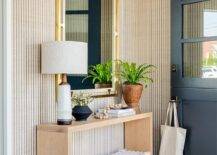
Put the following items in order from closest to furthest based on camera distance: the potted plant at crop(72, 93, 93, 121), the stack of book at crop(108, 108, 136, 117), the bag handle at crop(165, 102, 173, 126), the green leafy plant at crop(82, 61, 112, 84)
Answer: the potted plant at crop(72, 93, 93, 121), the stack of book at crop(108, 108, 136, 117), the green leafy plant at crop(82, 61, 112, 84), the bag handle at crop(165, 102, 173, 126)

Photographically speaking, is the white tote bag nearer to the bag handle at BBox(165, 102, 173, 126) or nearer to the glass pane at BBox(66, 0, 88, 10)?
the bag handle at BBox(165, 102, 173, 126)

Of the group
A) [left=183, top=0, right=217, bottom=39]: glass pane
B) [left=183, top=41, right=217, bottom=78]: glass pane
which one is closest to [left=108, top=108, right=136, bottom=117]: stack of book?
[left=183, top=41, right=217, bottom=78]: glass pane

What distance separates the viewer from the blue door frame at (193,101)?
3213 millimetres

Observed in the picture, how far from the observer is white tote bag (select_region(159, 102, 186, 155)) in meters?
3.26

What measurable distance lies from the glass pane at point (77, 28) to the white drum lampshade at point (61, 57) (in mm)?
329

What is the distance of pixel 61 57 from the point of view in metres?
2.35

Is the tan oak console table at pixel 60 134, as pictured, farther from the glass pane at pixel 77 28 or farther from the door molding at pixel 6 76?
the glass pane at pixel 77 28

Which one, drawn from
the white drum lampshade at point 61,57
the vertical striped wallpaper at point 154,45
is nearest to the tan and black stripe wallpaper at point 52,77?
the vertical striped wallpaper at point 154,45

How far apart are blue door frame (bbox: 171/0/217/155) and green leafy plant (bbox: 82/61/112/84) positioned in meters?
0.66

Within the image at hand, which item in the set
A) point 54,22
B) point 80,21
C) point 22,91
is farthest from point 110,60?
point 22,91

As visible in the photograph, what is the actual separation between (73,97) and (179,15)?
53.0 inches

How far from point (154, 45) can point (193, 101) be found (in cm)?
64

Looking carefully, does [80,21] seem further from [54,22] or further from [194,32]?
[194,32]

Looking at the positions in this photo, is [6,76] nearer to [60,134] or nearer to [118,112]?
[60,134]
